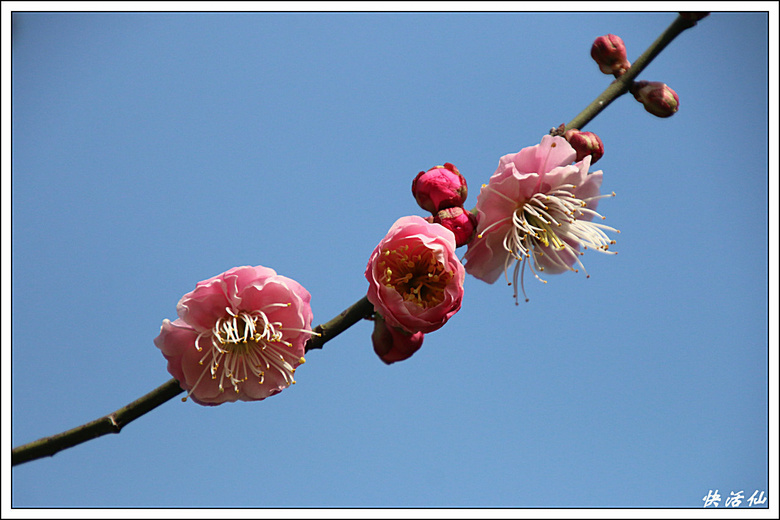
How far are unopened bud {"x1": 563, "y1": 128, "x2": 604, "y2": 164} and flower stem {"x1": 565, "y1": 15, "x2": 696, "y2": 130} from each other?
2 cm

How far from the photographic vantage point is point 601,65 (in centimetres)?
134

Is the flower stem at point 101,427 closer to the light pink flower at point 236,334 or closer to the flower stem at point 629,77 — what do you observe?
the light pink flower at point 236,334

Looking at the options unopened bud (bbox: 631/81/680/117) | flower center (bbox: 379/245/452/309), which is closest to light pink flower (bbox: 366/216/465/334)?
flower center (bbox: 379/245/452/309)

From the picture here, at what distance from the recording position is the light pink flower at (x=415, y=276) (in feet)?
3.35

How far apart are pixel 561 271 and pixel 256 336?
729 millimetres

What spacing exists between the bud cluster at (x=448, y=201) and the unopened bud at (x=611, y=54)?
0.48 meters

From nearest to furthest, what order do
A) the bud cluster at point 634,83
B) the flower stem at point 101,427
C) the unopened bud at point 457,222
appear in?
1. the flower stem at point 101,427
2. the unopened bud at point 457,222
3. the bud cluster at point 634,83

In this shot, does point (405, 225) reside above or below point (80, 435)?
above

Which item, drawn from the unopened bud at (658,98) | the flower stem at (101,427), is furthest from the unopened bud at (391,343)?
the unopened bud at (658,98)

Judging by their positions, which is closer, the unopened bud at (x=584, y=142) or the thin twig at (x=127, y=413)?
the thin twig at (x=127, y=413)

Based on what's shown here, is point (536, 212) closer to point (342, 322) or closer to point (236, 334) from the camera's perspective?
point (342, 322)

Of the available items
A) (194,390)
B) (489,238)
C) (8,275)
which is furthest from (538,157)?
(8,275)

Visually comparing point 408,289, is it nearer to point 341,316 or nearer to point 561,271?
point 341,316

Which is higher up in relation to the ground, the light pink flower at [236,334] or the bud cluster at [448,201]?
the bud cluster at [448,201]
